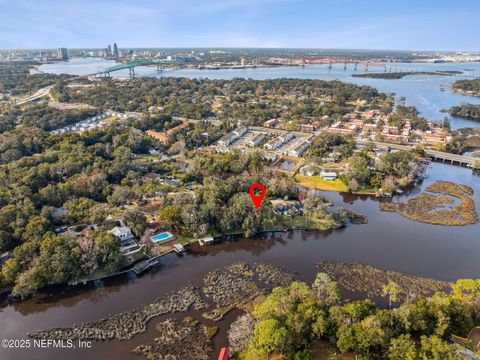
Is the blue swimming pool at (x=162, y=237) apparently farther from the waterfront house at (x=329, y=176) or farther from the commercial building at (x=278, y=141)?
the commercial building at (x=278, y=141)

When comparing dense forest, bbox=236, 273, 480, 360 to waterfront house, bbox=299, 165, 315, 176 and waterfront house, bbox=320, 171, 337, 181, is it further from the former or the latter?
waterfront house, bbox=299, 165, 315, 176

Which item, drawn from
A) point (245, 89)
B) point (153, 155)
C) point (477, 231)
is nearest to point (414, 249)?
point (477, 231)

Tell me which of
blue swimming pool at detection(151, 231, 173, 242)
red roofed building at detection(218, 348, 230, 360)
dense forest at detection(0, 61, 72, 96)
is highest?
dense forest at detection(0, 61, 72, 96)

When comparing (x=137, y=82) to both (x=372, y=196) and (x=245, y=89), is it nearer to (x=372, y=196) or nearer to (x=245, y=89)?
(x=245, y=89)

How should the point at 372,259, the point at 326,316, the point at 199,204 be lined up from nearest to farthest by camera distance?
the point at 326,316
the point at 372,259
the point at 199,204

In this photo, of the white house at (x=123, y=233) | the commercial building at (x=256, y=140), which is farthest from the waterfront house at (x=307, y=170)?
the white house at (x=123, y=233)

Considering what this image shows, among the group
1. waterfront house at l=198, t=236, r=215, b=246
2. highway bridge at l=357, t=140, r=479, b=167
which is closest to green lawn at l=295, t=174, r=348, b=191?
waterfront house at l=198, t=236, r=215, b=246
